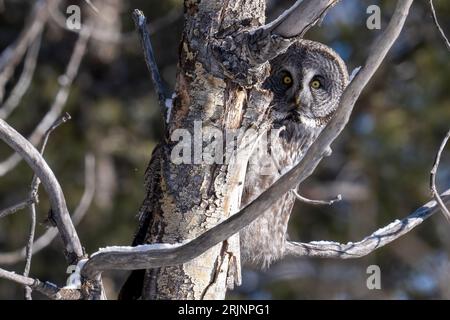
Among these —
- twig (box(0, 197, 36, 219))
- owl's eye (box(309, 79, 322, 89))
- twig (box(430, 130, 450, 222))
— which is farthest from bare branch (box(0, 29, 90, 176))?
twig (box(430, 130, 450, 222))

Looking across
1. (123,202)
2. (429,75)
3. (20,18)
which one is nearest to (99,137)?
(123,202)

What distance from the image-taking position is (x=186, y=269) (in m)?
2.18

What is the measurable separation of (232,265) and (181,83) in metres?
0.48

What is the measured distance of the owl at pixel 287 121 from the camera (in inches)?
126

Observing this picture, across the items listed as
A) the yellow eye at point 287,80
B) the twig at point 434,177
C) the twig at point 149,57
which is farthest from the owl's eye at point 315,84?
the twig at point 434,177

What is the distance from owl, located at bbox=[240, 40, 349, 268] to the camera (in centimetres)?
319

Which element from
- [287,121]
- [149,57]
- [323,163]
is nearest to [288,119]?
[287,121]

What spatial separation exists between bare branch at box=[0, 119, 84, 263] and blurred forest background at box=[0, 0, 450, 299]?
11.9 feet

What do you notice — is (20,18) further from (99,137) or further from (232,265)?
(232,265)

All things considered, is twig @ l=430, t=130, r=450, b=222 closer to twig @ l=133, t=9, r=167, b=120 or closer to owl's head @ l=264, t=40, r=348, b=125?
twig @ l=133, t=9, r=167, b=120

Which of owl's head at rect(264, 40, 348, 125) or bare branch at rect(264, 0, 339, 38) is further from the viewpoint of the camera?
owl's head at rect(264, 40, 348, 125)

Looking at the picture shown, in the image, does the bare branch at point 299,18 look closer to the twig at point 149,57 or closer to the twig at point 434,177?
the twig at point 434,177

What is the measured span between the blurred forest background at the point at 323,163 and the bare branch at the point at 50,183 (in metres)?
3.64

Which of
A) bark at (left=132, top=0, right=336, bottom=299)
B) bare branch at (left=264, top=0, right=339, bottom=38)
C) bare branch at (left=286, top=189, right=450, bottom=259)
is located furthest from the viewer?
bare branch at (left=286, top=189, right=450, bottom=259)
